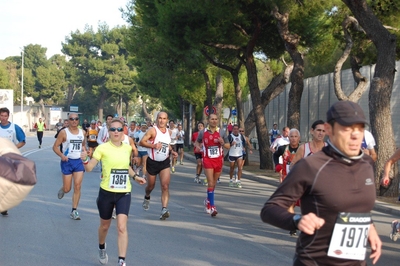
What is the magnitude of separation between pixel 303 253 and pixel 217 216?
26.2 ft

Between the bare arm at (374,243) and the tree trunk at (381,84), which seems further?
the tree trunk at (381,84)

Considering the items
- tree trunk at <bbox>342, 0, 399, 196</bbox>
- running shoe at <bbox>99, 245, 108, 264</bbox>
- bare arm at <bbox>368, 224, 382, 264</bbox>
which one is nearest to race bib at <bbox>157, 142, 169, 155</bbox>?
running shoe at <bbox>99, 245, 108, 264</bbox>

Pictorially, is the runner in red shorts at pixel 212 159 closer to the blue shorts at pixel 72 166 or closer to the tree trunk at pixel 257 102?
the blue shorts at pixel 72 166

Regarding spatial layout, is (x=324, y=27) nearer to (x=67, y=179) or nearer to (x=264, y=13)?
(x=264, y=13)

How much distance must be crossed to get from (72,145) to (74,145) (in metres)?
0.04

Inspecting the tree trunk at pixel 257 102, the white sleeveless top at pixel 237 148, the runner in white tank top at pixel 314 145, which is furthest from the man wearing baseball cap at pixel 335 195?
the tree trunk at pixel 257 102

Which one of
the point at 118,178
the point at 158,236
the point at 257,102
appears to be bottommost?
the point at 158,236

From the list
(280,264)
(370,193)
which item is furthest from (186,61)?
(370,193)

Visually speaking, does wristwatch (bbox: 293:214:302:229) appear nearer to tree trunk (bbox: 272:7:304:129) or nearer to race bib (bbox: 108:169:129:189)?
race bib (bbox: 108:169:129:189)

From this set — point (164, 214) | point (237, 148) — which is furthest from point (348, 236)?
point (237, 148)

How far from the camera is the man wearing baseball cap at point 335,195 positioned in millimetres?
3393

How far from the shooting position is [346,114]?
3.39 metres

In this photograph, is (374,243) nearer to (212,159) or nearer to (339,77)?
(212,159)

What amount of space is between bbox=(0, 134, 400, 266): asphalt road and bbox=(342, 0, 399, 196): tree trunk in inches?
110
